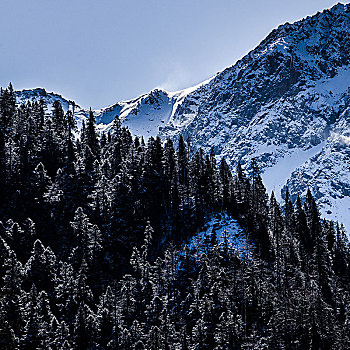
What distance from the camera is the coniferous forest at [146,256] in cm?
7569

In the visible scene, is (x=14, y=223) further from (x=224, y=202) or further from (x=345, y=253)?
(x=345, y=253)

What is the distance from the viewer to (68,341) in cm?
7644

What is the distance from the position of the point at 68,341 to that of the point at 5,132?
2863 inches

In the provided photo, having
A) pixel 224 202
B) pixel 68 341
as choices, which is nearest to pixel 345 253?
pixel 224 202

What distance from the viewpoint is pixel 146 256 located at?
320 ft

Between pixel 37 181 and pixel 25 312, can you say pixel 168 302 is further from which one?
pixel 37 181

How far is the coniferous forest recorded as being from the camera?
75688mm

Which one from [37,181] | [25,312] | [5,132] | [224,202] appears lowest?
[25,312]

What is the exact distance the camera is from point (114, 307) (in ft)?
271

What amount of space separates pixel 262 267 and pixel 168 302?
68.4 ft

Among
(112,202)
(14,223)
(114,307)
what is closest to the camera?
(114,307)

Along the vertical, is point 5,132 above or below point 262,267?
above

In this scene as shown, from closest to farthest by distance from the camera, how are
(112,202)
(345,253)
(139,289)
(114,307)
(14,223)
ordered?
(114,307) < (139,289) < (14,223) < (112,202) < (345,253)

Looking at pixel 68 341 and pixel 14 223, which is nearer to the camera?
pixel 68 341
